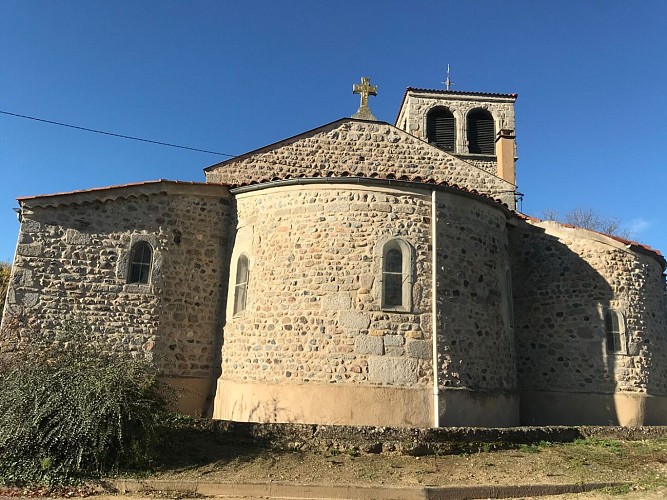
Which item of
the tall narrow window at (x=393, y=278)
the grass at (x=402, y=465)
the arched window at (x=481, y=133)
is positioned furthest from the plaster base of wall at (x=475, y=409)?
the arched window at (x=481, y=133)

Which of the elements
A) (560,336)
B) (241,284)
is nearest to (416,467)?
(241,284)

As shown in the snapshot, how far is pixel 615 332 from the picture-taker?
42.9ft

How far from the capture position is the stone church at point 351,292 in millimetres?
10469

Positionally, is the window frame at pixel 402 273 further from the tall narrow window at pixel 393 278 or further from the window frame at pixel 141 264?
the window frame at pixel 141 264

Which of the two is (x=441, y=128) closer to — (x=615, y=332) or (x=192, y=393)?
(x=615, y=332)

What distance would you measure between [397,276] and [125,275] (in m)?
6.19

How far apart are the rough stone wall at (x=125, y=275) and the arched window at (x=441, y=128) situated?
1361cm

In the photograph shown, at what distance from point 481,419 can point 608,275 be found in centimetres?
547

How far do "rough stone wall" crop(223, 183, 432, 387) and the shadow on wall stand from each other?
4.39 m

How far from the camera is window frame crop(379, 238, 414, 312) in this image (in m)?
10.7

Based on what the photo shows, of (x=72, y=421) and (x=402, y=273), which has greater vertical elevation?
(x=402, y=273)

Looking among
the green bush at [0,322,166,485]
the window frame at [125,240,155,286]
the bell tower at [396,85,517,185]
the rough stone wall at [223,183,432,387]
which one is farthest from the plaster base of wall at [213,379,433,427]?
the bell tower at [396,85,517,185]

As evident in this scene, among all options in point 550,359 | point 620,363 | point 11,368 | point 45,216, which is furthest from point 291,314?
point 620,363

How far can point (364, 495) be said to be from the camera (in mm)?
7176
